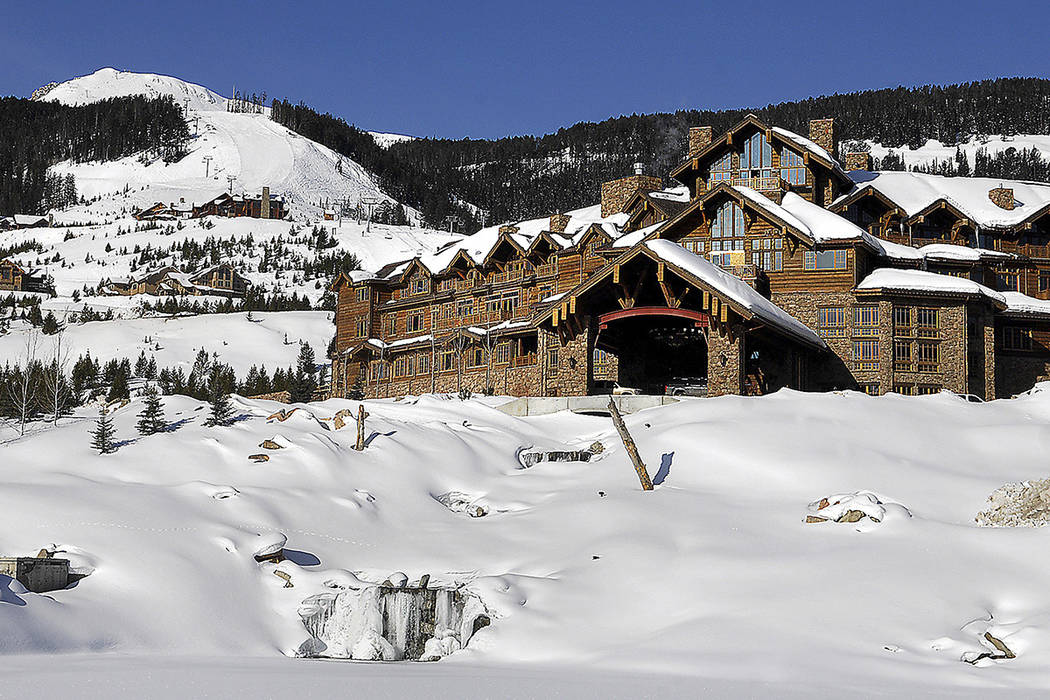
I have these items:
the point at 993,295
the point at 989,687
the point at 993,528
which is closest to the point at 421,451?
the point at 993,528

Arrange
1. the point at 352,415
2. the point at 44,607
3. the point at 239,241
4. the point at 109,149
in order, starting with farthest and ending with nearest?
the point at 109,149
the point at 239,241
the point at 352,415
the point at 44,607

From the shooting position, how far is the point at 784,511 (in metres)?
22.0

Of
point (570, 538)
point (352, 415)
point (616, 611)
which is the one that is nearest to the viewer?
point (616, 611)

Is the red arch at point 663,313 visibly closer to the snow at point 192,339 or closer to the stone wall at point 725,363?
the stone wall at point 725,363

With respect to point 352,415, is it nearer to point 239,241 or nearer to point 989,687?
point 989,687

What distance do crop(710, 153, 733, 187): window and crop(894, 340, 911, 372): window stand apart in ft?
34.1

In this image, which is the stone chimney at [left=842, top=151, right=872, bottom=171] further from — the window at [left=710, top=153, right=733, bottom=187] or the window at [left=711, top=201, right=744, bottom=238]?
the window at [left=711, top=201, right=744, bottom=238]

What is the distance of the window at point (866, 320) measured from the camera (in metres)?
41.5

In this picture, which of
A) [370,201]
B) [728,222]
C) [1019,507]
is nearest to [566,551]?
[1019,507]

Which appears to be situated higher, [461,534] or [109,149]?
[109,149]

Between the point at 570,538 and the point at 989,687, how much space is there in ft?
30.3

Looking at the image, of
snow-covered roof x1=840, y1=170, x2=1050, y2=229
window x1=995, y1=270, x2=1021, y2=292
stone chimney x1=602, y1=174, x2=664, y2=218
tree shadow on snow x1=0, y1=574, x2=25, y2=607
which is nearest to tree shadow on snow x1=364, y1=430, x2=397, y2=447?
tree shadow on snow x1=0, y1=574, x2=25, y2=607

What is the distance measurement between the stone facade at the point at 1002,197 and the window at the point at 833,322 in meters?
12.7

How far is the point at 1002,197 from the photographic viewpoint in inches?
1961
